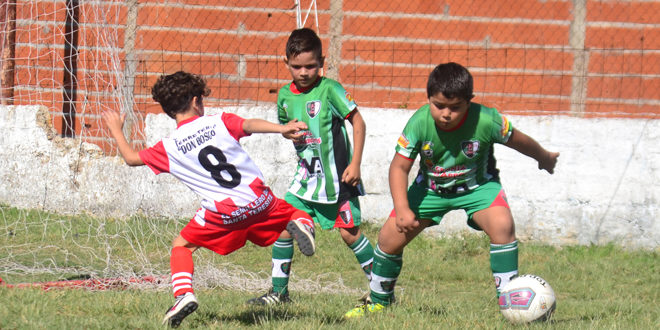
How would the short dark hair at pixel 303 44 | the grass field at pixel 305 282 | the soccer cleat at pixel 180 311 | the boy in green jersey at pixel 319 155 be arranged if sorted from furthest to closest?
the boy in green jersey at pixel 319 155 < the short dark hair at pixel 303 44 < the grass field at pixel 305 282 < the soccer cleat at pixel 180 311

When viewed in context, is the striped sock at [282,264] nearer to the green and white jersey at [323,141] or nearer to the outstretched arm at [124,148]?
the green and white jersey at [323,141]

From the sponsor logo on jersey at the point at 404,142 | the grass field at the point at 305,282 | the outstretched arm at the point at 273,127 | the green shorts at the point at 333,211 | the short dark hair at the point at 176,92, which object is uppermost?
the short dark hair at the point at 176,92

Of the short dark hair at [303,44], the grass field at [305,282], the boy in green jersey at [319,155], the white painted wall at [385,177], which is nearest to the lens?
the grass field at [305,282]

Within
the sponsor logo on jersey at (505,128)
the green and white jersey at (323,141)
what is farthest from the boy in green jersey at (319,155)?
the sponsor logo on jersey at (505,128)

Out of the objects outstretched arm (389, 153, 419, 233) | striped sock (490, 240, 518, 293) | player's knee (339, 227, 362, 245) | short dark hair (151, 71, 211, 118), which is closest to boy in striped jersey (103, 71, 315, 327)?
short dark hair (151, 71, 211, 118)

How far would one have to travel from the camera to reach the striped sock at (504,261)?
4.78 metres

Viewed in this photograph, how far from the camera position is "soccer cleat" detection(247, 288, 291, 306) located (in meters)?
5.50

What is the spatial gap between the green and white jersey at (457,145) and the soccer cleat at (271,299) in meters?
1.42

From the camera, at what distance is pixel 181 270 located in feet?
14.8

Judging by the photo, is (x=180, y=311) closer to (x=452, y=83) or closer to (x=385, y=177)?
(x=452, y=83)

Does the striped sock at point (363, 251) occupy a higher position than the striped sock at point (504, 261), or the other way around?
the striped sock at point (504, 261)

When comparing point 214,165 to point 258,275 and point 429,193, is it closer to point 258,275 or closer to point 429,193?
point 429,193

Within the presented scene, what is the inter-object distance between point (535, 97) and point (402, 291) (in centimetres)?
345

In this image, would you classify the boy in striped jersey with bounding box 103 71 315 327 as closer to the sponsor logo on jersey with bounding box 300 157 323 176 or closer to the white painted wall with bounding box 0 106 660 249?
the sponsor logo on jersey with bounding box 300 157 323 176
